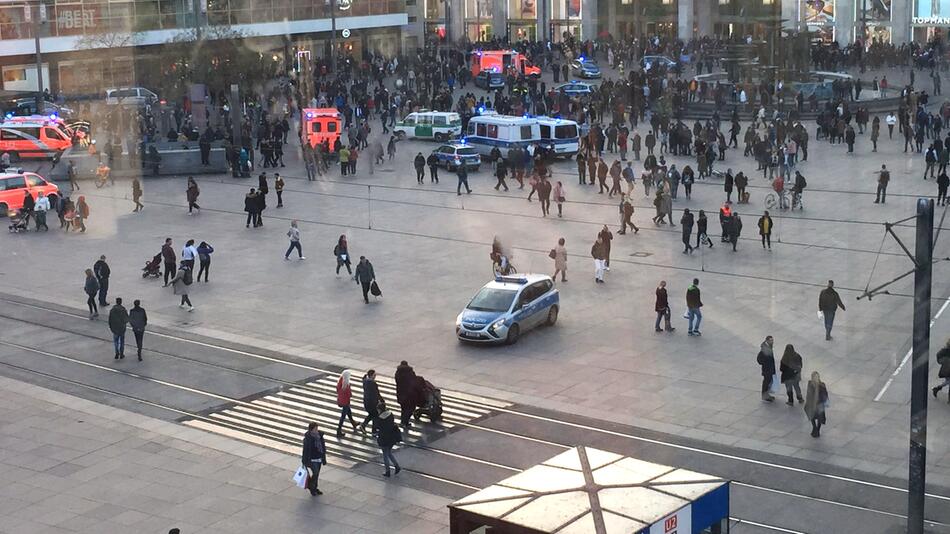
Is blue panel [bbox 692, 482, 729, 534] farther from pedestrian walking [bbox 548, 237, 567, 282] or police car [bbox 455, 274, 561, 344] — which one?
pedestrian walking [bbox 548, 237, 567, 282]

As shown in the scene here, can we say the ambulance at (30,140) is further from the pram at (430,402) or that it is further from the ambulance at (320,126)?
the pram at (430,402)

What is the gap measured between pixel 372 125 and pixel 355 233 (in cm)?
2320

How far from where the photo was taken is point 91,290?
99.6 feet

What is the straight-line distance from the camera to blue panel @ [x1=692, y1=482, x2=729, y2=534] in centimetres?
1467

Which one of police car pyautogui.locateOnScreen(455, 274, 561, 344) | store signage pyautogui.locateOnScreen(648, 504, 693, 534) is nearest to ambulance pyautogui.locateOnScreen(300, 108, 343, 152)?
police car pyautogui.locateOnScreen(455, 274, 561, 344)

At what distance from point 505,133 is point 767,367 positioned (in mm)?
28898

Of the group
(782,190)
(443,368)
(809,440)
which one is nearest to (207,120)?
(782,190)

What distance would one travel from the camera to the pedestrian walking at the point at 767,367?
23.7 metres

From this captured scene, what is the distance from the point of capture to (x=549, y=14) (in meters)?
90.7

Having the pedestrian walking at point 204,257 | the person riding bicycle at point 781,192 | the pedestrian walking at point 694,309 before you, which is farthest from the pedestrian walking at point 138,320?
the person riding bicycle at point 781,192

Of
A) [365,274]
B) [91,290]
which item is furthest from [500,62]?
[91,290]

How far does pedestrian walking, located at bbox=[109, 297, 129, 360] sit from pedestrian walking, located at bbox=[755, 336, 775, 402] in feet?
37.6

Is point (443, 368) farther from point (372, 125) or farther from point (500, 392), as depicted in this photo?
point (372, 125)

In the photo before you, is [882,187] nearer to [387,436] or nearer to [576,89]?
[387,436]
